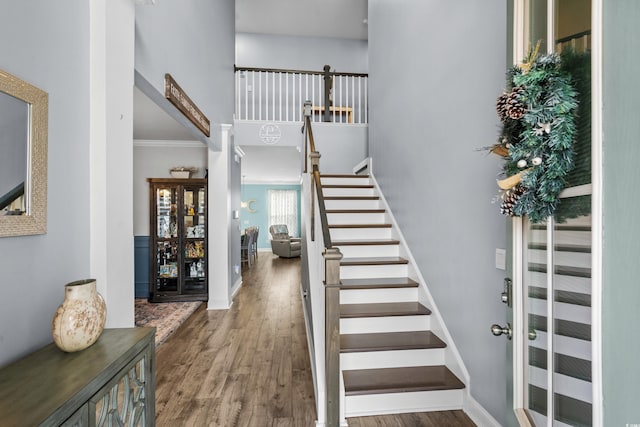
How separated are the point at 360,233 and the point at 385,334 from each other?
1.34 metres

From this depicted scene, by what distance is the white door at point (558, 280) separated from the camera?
2.55ft

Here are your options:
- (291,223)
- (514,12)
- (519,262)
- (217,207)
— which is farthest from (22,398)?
(291,223)

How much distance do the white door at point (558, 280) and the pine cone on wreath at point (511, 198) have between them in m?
0.08

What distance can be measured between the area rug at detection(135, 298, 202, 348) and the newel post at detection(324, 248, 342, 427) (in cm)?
230

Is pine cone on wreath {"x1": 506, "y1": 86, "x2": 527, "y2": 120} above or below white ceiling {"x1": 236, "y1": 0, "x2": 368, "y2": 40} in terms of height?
below

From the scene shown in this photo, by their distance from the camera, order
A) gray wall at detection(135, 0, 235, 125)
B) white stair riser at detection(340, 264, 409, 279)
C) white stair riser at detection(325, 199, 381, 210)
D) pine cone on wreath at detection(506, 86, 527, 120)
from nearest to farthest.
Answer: pine cone on wreath at detection(506, 86, 527, 120) → gray wall at detection(135, 0, 235, 125) → white stair riser at detection(340, 264, 409, 279) → white stair riser at detection(325, 199, 381, 210)

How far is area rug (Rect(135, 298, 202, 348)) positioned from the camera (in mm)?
3523

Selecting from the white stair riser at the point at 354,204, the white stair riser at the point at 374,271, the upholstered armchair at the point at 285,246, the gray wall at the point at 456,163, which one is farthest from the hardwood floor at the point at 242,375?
the upholstered armchair at the point at 285,246

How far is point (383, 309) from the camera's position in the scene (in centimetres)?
261

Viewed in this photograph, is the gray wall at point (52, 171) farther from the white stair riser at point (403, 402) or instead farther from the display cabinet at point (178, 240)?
the display cabinet at point (178, 240)

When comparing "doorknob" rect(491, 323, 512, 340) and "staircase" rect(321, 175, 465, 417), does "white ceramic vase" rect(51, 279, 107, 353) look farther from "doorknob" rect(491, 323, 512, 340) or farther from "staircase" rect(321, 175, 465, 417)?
"staircase" rect(321, 175, 465, 417)

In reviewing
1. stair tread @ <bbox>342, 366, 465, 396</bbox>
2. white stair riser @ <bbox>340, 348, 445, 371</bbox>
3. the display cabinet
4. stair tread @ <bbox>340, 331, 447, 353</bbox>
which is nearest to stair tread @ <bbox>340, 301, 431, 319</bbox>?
stair tread @ <bbox>340, 331, 447, 353</bbox>
